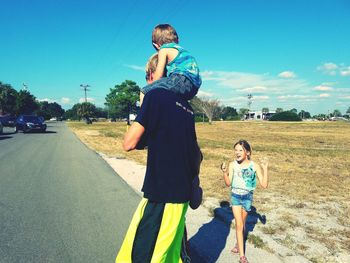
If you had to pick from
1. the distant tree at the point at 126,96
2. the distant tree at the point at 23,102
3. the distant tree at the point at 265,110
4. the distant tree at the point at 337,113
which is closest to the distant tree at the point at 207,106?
the distant tree at the point at 126,96

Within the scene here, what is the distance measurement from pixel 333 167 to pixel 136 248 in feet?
37.6

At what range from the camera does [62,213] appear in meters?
5.69

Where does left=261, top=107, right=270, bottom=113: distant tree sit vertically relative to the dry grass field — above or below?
above

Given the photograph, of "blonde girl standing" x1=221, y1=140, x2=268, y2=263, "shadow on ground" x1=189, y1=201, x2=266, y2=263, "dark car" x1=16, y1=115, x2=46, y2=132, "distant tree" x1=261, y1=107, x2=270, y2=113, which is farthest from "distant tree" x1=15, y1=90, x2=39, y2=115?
"distant tree" x1=261, y1=107, x2=270, y2=113

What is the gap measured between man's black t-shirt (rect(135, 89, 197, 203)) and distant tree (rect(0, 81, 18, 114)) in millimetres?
73435

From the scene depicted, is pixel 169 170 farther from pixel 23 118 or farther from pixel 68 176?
pixel 23 118

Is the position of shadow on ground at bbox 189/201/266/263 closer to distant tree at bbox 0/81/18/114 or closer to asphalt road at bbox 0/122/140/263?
asphalt road at bbox 0/122/140/263

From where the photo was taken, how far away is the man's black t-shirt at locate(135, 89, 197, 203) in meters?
2.04

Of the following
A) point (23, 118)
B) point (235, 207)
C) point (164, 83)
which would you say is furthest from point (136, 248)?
point (23, 118)

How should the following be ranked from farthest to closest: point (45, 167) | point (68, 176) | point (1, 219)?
point (45, 167), point (68, 176), point (1, 219)

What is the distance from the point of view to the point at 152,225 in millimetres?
2129

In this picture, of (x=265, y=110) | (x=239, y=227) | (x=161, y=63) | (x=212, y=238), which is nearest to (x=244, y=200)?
(x=239, y=227)

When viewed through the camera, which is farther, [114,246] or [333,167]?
[333,167]

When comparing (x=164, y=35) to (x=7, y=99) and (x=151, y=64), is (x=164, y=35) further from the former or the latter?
(x=7, y=99)
